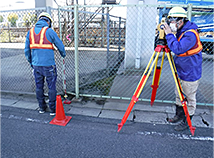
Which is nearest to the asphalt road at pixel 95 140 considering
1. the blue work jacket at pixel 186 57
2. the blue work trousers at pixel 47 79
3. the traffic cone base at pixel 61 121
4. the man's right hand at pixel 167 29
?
the traffic cone base at pixel 61 121

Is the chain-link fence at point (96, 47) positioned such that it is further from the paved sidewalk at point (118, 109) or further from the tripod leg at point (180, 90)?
the tripod leg at point (180, 90)

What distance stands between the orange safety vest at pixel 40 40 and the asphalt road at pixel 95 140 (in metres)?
1.47

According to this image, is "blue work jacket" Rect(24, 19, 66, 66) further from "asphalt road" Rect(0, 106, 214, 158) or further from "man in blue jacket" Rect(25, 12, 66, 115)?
"asphalt road" Rect(0, 106, 214, 158)

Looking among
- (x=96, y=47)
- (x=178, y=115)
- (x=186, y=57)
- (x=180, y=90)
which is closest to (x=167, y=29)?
(x=186, y=57)

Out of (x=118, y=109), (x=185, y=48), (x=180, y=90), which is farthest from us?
(x=118, y=109)

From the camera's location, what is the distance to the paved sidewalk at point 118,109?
12.1 feet

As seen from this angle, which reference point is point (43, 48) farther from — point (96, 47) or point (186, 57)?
point (96, 47)

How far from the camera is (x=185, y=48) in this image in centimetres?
269

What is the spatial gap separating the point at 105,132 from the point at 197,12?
369 inches

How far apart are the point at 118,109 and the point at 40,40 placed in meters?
2.22

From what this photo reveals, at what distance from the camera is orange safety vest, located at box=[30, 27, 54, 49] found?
3381 mm

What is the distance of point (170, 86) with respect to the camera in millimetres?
5555

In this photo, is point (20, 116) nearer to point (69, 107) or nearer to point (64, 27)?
point (69, 107)

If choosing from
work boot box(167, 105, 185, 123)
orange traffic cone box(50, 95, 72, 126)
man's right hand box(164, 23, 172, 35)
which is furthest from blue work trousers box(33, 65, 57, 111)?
work boot box(167, 105, 185, 123)
